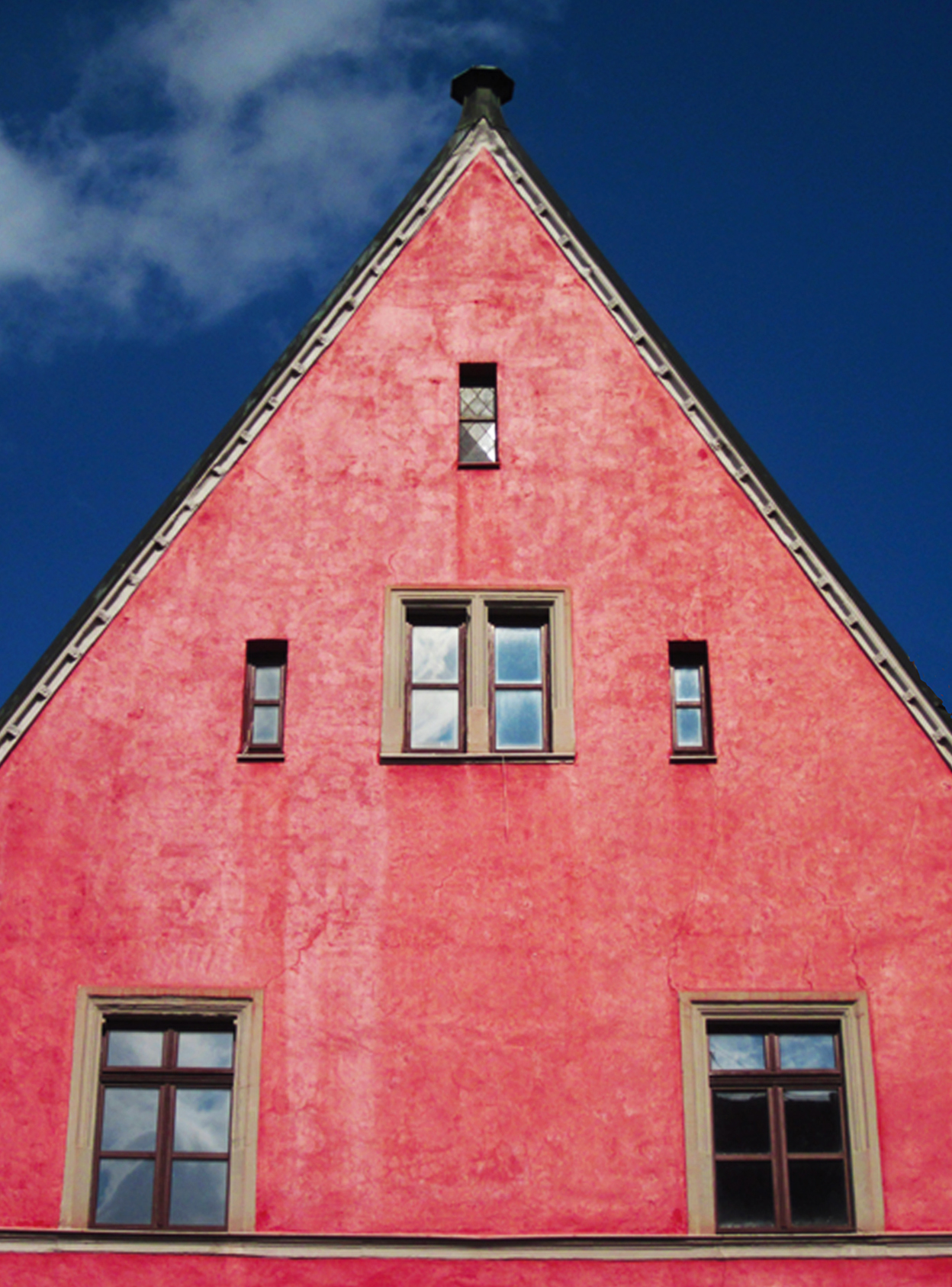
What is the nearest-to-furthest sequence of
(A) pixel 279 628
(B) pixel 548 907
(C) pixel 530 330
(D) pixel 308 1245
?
(D) pixel 308 1245, (B) pixel 548 907, (A) pixel 279 628, (C) pixel 530 330

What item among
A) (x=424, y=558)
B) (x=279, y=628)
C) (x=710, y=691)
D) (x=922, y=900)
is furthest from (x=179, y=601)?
(x=922, y=900)

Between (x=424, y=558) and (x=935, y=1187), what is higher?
(x=424, y=558)

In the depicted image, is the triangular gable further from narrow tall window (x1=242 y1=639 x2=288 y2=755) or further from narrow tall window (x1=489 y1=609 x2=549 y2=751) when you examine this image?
narrow tall window (x1=489 y1=609 x2=549 y2=751)

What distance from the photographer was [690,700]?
17562 millimetres

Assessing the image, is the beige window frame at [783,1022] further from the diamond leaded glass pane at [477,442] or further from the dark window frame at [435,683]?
the diamond leaded glass pane at [477,442]

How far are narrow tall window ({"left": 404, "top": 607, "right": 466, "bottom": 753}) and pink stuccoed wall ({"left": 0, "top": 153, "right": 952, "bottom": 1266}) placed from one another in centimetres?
39

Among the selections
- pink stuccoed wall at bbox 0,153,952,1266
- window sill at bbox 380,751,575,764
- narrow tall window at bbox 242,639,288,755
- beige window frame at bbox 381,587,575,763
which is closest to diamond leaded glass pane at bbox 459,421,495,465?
pink stuccoed wall at bbox 0,153,952,1266

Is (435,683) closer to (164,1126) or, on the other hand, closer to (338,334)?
(338,334)

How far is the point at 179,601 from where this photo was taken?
17.7 m

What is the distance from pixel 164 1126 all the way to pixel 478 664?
567cm

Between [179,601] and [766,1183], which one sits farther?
[179,601]

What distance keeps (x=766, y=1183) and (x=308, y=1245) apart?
437 centimetres

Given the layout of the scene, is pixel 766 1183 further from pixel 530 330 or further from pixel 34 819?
pixel 530 330

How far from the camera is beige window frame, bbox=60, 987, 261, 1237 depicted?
607 inches
